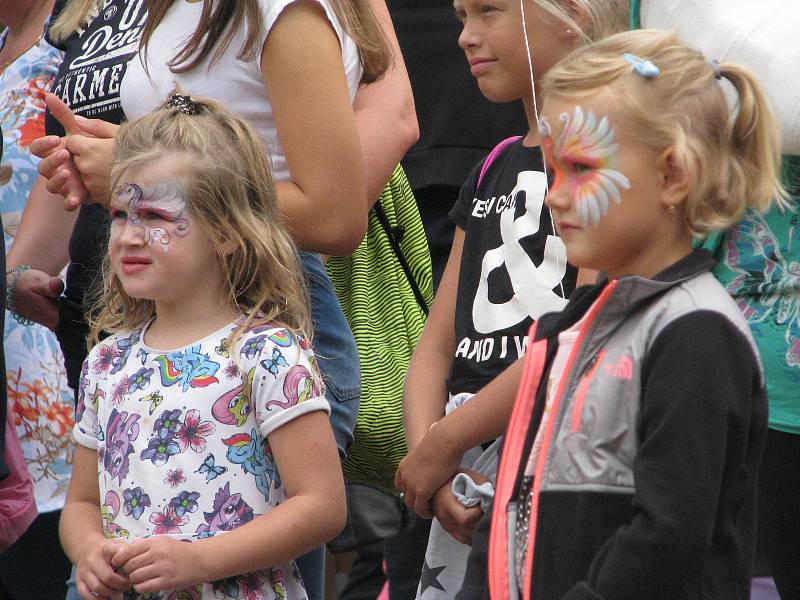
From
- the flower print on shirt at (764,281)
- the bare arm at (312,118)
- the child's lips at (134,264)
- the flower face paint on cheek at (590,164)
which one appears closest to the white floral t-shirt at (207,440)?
the child's lips at (134,264)

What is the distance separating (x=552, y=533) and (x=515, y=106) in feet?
6.47

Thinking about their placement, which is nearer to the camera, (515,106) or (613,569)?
(613,569)

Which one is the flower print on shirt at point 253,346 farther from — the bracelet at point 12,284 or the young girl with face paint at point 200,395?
the bracelet at point 12,284

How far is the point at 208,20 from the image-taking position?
2441 mm

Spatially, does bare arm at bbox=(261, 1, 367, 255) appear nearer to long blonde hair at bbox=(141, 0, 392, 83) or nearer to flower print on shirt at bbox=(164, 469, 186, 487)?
long blonde hair at bbox=(141, 0, 392, 83)

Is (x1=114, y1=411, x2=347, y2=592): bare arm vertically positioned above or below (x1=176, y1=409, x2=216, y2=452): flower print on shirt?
below

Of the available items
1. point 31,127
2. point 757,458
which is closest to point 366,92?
point 757,458

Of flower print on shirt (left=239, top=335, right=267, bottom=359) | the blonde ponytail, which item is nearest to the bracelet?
flower print on shirt (left=239, top=335, right=267, bottom=359)

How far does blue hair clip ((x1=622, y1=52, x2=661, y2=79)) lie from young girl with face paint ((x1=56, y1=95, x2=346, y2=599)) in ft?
2.59

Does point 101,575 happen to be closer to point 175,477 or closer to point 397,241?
point 175,477

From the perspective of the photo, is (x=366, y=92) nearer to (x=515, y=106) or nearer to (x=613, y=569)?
(x=515, y=106)

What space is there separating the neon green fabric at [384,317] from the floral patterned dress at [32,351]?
121cm

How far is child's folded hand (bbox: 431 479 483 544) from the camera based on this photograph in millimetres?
2293

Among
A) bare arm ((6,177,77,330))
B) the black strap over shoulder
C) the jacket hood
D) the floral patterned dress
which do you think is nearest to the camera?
the jacket hood
